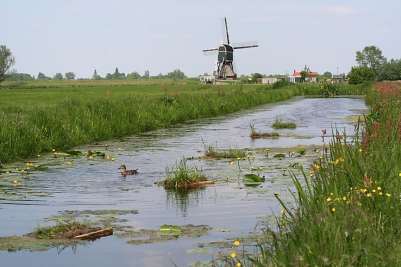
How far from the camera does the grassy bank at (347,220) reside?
18.5ft

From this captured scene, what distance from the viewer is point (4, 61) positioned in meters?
130

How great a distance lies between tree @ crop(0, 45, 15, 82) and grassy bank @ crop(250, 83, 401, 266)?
414ft

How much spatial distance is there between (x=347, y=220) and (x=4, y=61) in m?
132

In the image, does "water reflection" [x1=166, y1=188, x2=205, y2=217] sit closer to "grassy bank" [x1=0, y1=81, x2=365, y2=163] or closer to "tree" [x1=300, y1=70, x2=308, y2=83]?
"grassy bank" [x1=0, y1=81, x2=365, y2=163]

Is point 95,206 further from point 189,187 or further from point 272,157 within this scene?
point 272,157

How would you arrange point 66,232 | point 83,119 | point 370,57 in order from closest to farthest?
1. point 66,232
2. point 83,119
3. point 370,57

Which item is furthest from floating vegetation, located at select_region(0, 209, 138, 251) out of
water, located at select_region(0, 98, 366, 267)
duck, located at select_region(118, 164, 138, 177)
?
duck, located at select_region(118, 164, 138, 177)

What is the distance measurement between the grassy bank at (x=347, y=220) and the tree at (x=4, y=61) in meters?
126

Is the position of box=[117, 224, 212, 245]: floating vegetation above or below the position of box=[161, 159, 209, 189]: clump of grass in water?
below

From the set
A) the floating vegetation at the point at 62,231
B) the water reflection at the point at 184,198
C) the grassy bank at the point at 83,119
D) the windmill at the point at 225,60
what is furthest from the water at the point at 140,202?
the windmill at the point at 225,60

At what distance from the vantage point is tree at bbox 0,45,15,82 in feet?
423

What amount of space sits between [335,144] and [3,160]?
1171cm

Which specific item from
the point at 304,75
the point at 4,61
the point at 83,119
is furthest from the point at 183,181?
the point at 304,75

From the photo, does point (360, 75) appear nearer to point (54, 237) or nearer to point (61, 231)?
point (61, 231)
